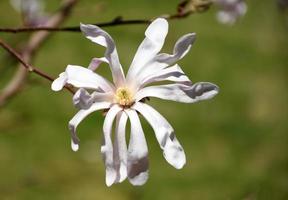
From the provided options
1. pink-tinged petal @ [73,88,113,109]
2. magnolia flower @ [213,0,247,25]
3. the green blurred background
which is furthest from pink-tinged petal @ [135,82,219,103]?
the green blurred background

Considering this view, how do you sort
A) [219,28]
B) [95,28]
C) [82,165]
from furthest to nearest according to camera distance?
[219,28]
[82,165]
[95,28]

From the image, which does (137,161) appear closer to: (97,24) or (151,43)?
(151,43)

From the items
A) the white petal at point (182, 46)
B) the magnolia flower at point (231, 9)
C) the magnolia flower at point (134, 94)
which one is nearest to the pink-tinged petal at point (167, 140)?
the magnolia flower at point (134, 94)

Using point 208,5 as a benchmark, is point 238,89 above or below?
below

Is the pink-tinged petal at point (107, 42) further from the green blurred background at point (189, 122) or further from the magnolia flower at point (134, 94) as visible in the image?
the green blurred background at point (189, 122)

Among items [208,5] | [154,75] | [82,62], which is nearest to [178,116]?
[82,62]

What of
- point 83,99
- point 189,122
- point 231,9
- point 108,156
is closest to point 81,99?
point 83,99

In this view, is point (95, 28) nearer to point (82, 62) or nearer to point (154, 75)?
point (154, 75)
